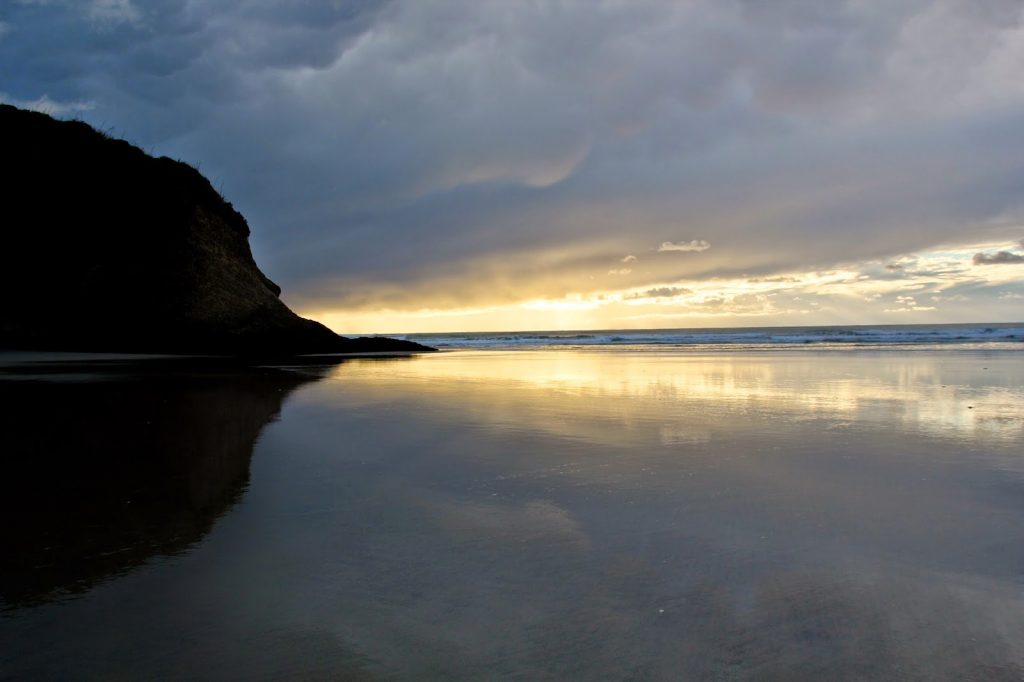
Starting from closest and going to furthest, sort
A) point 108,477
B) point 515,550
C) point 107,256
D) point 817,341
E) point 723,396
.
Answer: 1. point 515,550
2. point 108,477
3. point 723,396
4. point 107,256
5. point 817,341

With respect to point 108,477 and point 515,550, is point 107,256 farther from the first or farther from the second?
point 515,550

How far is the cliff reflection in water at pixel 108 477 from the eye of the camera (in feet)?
10.6

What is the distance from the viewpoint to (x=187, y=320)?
2631 centimetres

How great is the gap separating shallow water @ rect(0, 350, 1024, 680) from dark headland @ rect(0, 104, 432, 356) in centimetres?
2076

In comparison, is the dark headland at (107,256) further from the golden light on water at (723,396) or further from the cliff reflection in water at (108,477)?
the cliff reflection in water at (108,477)

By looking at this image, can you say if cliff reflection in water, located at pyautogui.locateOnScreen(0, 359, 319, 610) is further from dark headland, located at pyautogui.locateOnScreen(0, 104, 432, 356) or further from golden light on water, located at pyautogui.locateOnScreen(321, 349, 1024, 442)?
dark headland, located at pyautogui.locateOnScreen(0, 104, 432, 356)

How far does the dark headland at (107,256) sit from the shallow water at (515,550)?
2076cm

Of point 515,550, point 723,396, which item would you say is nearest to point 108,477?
point 515,550

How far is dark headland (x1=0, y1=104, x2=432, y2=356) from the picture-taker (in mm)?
24750

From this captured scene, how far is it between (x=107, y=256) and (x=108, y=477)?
25.9 m

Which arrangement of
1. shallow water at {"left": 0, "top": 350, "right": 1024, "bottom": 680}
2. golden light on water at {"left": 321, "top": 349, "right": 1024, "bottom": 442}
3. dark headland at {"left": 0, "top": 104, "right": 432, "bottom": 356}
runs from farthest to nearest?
1. dark headland at {"left": 0, "top": 104, "right": 432, "bottom": 356}
2. golden light on water at {"left": 321, "top": 349, "right": 1024, "bottom": 442}
3. shallow water at {"left": 0, "top": 350, "right": 1024, "bottom": 680}

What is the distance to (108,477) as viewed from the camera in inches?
196

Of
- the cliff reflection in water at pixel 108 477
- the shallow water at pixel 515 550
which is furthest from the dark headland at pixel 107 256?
the shallow water at pixel 515 550

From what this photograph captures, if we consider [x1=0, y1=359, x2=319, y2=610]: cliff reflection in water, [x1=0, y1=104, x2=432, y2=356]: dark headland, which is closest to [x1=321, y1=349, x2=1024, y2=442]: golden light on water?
[x1=0, y1=359, x2=319, y2=610]: cliff reflection in water
